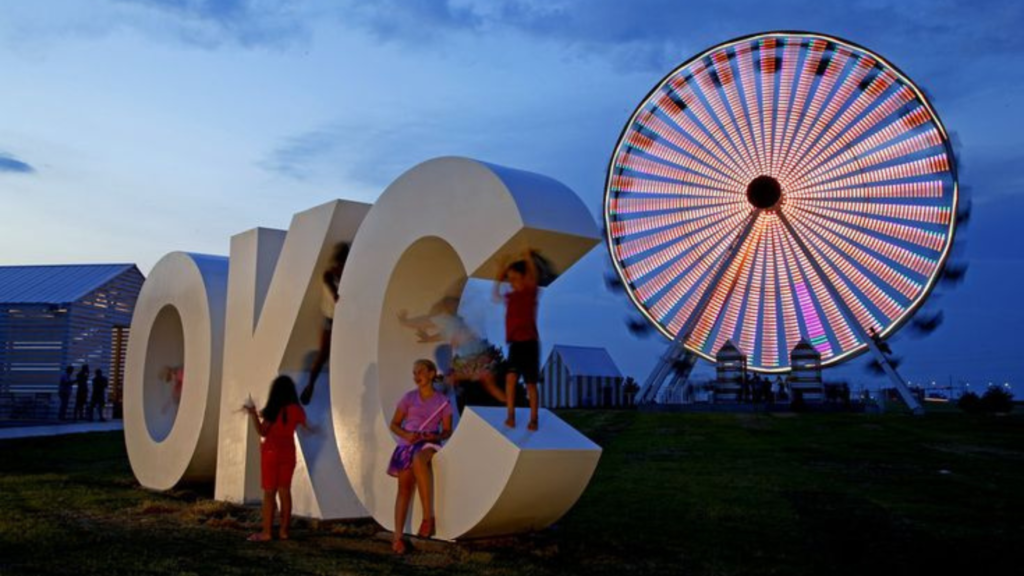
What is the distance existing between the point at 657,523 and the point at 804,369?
2217 cm

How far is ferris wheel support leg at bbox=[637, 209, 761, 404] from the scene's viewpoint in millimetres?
31328

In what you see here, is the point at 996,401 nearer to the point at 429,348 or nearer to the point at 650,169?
the point at 650,169

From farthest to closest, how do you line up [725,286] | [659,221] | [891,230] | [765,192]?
1. [725,286]
2. [659,221]
3. [765,192]
4. [891,230]

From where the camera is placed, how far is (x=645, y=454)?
15961 millimetres

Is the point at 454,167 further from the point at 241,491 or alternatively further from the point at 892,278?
the point at 892,278

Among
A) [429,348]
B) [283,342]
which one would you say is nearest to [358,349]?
[429,348]

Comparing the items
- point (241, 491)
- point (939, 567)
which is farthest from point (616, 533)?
point (241, 491)

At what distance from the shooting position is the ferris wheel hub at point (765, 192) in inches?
1208

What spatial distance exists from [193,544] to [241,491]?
109 inches

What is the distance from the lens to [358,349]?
8633mm

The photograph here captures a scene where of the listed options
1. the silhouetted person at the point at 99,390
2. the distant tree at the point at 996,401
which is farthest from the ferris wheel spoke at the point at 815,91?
the silhouetted person at the point at 99,390

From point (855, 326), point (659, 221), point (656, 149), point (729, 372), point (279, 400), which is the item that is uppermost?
point (656, 149)

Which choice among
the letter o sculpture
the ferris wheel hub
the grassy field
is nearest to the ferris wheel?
the ferris wheel hub

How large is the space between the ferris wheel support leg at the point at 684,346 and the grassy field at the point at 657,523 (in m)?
14.9
